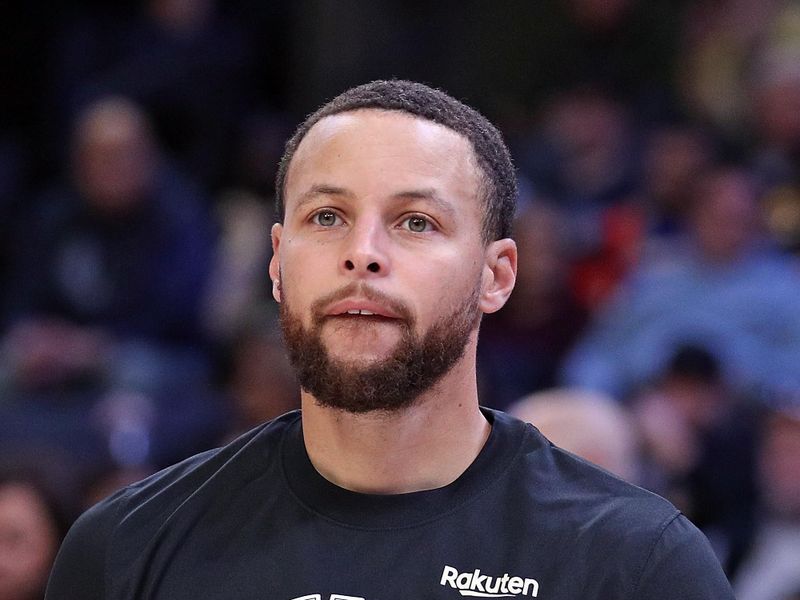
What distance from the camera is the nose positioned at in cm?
234

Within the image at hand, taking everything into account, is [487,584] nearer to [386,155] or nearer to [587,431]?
[386,155]

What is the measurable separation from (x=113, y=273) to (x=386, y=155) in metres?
4.20

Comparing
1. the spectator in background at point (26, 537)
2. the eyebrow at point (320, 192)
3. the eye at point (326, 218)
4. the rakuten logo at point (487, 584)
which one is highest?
the eyebrow at point (320, 192)

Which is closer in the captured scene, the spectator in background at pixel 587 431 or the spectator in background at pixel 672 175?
the spectator in background at pixel 587 431

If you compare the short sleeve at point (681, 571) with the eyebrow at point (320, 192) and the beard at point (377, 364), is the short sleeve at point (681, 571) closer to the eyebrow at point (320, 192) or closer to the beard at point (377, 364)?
the beard at point (377, 364)

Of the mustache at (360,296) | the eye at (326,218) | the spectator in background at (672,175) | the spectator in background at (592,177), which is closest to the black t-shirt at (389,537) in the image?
the mustache at (360,296)

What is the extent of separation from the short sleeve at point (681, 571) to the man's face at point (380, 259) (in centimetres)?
47

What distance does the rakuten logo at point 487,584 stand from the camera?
2.27m

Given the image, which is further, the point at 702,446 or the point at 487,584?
the point at 702,446

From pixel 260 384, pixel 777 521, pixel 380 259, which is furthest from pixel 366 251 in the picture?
pixel 260 384

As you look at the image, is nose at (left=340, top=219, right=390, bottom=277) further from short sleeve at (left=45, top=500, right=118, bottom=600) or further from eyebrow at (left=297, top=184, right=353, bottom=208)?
short sleeve at (left=45, top=500, right=118, bottom=600)

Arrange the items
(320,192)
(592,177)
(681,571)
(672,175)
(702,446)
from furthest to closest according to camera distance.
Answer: (592,177) < (672,175) < (702,446) < (320,192) < (681,571)

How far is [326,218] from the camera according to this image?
2457 millimetres

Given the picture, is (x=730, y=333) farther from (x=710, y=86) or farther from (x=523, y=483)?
(x=523, y=483)
